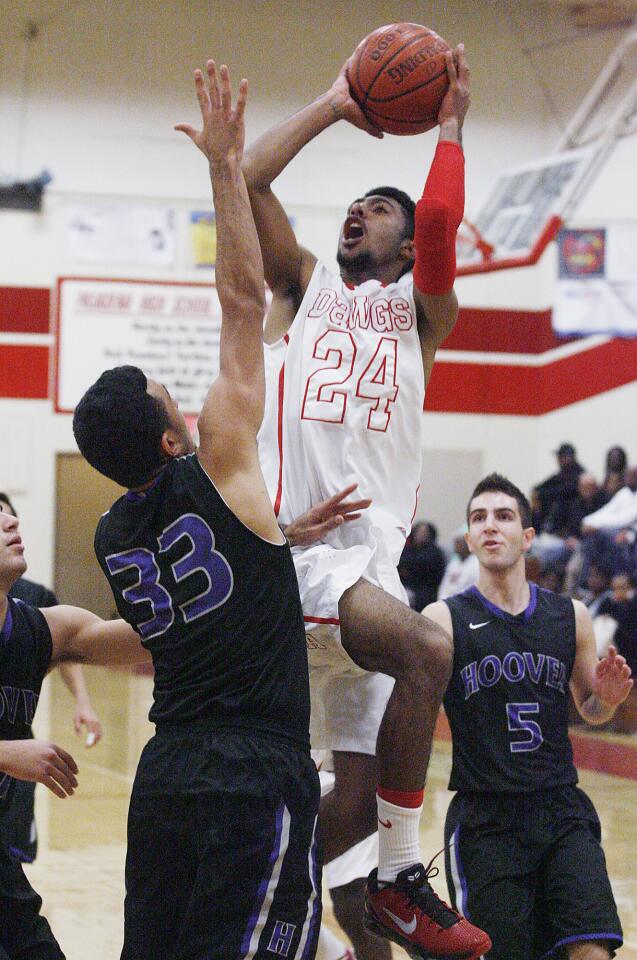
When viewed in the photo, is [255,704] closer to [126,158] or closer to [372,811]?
[372,811]

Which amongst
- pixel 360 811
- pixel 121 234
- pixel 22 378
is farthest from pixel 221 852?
pixel 121 234

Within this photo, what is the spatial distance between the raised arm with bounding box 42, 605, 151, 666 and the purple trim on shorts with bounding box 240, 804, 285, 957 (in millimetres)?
814

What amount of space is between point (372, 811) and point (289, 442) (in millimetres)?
1127

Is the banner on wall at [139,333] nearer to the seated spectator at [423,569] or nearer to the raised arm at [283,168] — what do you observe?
the seated spectator at [423,569]

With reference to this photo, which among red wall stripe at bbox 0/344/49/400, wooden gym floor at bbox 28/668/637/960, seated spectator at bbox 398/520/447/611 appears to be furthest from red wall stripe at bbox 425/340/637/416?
wooden gym floor at bbox 28/668/637/960

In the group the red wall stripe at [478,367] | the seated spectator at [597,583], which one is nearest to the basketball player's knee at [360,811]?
the seated spectator at [597,583]

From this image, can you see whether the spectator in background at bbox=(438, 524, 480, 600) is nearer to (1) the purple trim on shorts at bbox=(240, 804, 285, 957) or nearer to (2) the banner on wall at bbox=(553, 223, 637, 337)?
(2) the banner on wall at bbox=(553, 223, 637, 337)

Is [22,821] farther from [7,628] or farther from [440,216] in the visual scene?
[440,216]

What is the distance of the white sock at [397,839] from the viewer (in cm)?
365

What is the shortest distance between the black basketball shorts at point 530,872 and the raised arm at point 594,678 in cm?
29

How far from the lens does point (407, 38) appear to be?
4.07m

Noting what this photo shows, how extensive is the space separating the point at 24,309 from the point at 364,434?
14.0 meters

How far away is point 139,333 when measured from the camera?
54.0 ft

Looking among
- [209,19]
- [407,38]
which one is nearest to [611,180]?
[209,19]
